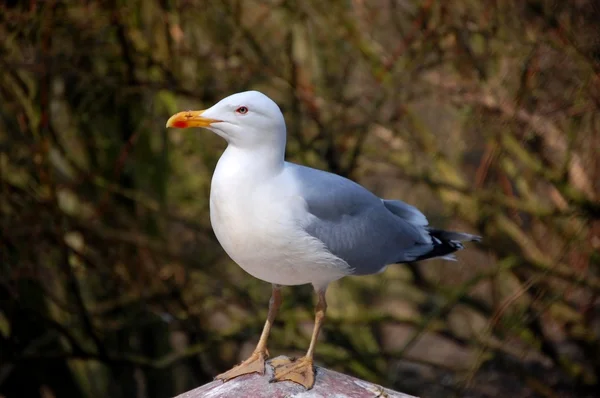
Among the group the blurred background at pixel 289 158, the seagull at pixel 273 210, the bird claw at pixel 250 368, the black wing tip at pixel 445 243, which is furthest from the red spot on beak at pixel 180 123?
the blurred background at pixel 289 158

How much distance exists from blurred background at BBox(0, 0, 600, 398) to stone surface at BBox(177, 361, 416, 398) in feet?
6.63

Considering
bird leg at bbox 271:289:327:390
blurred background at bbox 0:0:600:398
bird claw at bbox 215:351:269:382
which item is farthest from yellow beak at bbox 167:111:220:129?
blurred background at bbox 0:0:600:398

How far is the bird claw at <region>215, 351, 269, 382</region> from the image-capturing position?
3533mm

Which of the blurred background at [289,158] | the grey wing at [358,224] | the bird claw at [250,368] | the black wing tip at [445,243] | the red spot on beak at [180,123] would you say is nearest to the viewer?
the red spot on beak at [180,123]

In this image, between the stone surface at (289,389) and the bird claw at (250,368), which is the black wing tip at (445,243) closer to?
the stone surface at (289,389)

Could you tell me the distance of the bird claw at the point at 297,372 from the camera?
11.2ft

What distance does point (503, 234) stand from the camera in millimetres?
6656

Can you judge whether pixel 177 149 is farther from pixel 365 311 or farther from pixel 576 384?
pixel 576 384

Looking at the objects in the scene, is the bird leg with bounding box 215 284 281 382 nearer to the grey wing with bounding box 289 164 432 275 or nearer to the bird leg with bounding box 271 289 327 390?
the bird leg with bounding box 271 289 327 390

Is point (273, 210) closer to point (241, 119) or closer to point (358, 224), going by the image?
point (241, 119)

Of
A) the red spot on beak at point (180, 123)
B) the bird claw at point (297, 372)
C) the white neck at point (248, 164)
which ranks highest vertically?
the red spot on beak at point (180, 123)

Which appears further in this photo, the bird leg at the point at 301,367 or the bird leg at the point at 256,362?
the bird leg at the point at 256,362

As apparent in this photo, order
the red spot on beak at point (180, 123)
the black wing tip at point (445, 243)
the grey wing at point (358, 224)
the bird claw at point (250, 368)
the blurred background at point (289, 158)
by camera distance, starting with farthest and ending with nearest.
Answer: the blurred background at point (289, 158) → the black wing tip at point (445, 243) → the bird claw at point (250, 368) → the grey wing at point (358, 224) → the red spot on beak at point (180, 123)


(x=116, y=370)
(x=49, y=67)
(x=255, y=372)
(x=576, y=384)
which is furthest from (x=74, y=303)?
(x=576, y=384)
